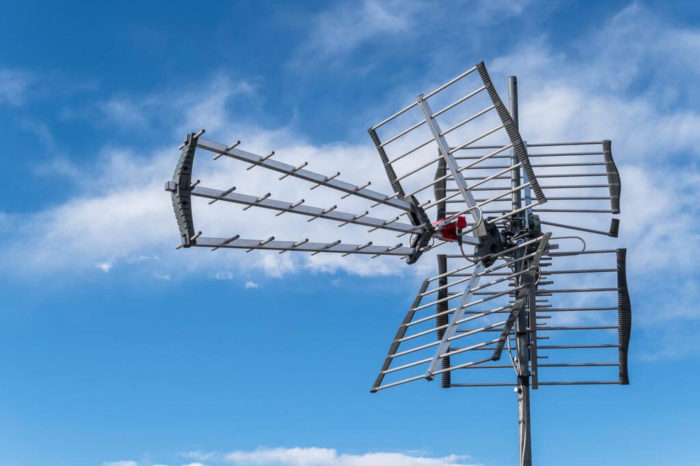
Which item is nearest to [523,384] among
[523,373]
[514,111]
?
[523,373]

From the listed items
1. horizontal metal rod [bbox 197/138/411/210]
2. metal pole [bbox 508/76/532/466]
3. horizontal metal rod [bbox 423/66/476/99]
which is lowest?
metal pole [bbox 508/76/532/466]

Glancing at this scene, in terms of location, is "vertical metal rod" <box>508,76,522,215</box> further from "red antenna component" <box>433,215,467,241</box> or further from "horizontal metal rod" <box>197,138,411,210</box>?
"horizontal metal rod" <box>197,138,411,210</box>

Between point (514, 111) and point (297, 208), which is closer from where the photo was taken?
point (297, 208)

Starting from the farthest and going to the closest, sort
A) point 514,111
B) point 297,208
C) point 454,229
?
point 514,111
point 454,229
point 297,208

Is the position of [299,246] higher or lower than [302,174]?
lower

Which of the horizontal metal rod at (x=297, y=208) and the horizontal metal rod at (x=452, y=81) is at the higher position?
the horizontal metal rod at (x=452, y=81)

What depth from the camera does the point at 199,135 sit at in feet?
29.6

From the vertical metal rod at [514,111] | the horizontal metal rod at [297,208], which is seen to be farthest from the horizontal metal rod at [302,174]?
the vertical metal rod at [514,111]

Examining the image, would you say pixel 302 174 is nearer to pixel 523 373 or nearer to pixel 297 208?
pixel 297 208

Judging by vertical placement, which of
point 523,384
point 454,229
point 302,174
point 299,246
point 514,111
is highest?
point 514,111

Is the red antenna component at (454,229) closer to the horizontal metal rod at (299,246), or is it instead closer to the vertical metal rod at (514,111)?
the horizontal metal rod at (299,246)

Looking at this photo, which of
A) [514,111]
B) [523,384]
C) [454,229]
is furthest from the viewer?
[514,111]

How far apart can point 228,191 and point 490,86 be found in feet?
13.8

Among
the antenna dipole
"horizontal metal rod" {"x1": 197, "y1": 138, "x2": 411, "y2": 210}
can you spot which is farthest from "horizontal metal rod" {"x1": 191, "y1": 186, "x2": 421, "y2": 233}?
the antenna dipole
